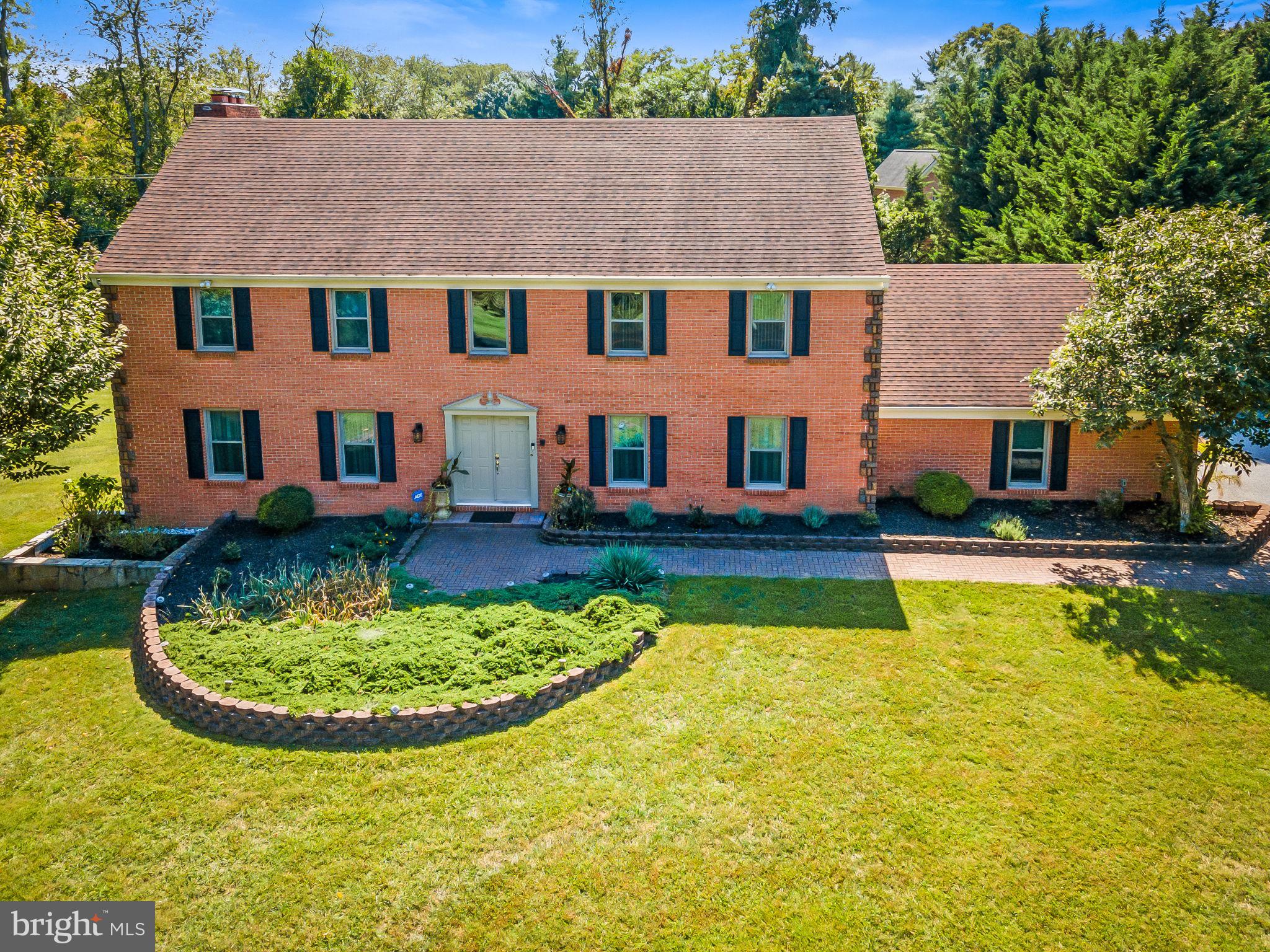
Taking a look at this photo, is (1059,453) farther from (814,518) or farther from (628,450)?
(628,450)

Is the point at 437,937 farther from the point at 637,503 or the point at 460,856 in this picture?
the point at 637,503

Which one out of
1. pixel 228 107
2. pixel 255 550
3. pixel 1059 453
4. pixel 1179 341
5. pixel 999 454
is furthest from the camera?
pixel 228 107

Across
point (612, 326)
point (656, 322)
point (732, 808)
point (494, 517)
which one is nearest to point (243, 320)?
point (494, 517)

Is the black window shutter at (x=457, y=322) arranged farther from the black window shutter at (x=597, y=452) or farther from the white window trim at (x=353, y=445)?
→ the black window shutter at (x=597, y=452)

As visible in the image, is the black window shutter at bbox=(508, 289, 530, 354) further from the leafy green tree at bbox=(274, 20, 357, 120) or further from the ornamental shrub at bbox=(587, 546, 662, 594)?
the leafy green tree at bbox=(274, 20, 357, 120)

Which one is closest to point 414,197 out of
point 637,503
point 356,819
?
point 637,503

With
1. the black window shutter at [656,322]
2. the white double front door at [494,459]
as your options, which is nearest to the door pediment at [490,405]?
the white double front door at [494,459]

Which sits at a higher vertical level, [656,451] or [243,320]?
[243,320]

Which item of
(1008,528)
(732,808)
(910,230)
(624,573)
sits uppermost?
(910,230)
